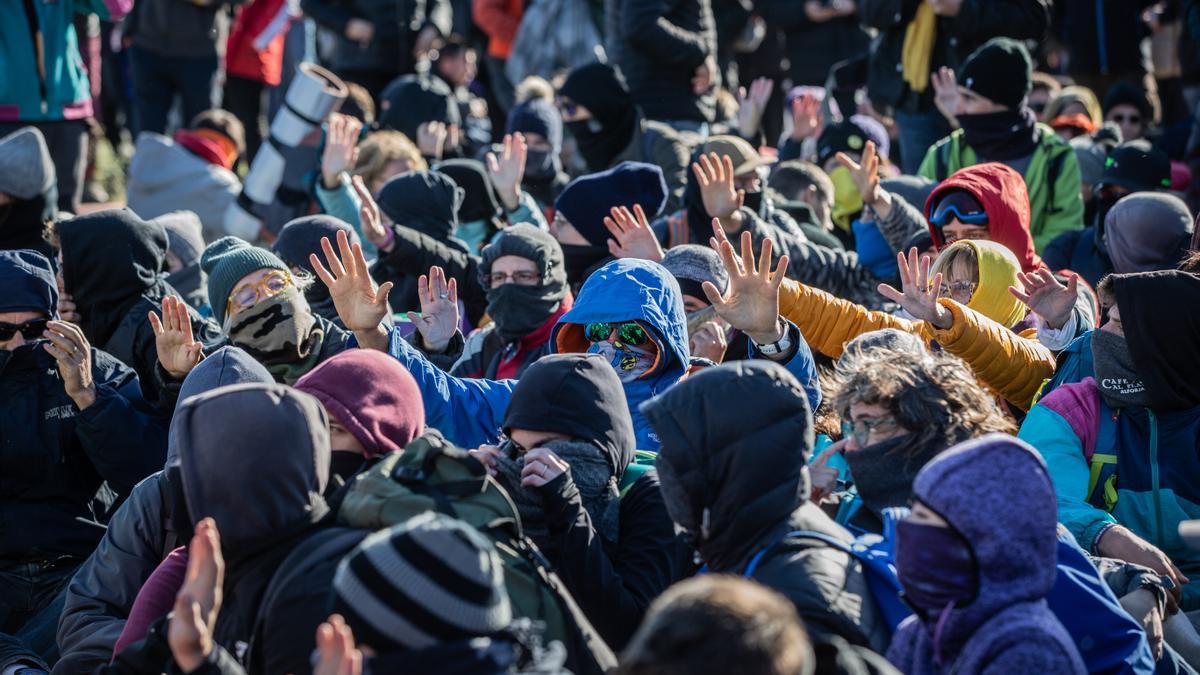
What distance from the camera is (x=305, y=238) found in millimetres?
6590

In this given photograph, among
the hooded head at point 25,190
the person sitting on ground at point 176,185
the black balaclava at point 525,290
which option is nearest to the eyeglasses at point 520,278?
the black balaclava at point 525,290

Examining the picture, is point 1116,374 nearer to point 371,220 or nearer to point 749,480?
point 749,480

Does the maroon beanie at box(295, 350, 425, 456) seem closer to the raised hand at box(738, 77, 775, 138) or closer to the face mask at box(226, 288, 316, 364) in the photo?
the face mask at box(226, 288, 316, 364)

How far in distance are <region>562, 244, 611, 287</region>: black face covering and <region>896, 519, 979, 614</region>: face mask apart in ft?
13.7

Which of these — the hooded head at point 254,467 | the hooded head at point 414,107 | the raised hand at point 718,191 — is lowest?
the hooded head at point 414,107

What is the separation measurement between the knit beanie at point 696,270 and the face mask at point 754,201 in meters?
1.65

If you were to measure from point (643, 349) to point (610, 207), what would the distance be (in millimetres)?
2237

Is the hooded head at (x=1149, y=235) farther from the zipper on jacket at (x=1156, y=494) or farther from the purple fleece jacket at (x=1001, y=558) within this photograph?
the purple fleece jacket at (x=1001, y=558)

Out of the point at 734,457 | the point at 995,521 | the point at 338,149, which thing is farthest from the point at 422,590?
the point at 338,149

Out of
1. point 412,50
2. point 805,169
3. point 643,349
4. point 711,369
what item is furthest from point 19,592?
point 412,50

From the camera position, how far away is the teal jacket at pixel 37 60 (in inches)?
342

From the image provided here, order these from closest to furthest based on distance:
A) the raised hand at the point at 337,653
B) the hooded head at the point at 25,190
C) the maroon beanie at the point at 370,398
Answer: the raised hand at the point at 337,653 < the maroon beanie at the point at 370,398 < the hooded head at the point at 25,190

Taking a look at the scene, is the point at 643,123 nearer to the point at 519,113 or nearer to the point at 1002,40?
the point at 519,113

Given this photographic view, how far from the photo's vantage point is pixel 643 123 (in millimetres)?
9547
